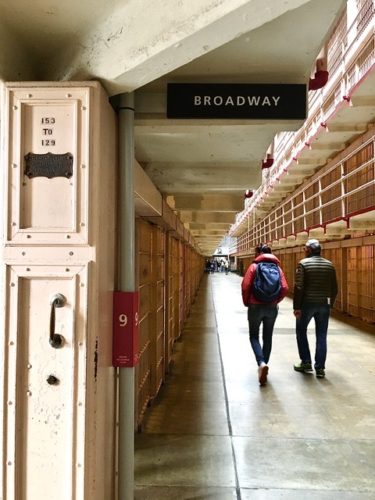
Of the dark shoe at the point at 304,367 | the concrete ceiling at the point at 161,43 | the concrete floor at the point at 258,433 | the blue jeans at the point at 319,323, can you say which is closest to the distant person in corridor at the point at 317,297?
the blue jeans at the point at 319,323

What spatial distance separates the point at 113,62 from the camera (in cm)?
181

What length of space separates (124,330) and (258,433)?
6.73ft

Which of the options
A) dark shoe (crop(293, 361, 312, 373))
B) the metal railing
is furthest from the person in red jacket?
the metal railing

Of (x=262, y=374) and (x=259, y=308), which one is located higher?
(x=259, y=308)

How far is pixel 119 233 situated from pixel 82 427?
97 cm

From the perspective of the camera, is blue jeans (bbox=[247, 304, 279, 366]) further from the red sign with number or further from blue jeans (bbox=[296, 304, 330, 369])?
the red sign with number

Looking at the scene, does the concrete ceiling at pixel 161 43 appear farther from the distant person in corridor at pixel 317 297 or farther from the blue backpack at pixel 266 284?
the distant person in corridor at pixel 317 297

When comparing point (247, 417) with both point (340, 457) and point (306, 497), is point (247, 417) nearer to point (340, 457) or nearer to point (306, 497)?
point (340, 457)

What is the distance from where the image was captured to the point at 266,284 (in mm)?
4777

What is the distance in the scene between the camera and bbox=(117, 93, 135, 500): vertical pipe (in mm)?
2086

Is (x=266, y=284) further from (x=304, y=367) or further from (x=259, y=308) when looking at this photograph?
(x=304, y=367)

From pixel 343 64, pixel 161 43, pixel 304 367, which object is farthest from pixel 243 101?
pixel 343 64

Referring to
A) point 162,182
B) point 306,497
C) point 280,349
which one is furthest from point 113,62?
point 280,349

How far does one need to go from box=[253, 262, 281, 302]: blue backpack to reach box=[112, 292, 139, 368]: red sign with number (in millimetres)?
2912
